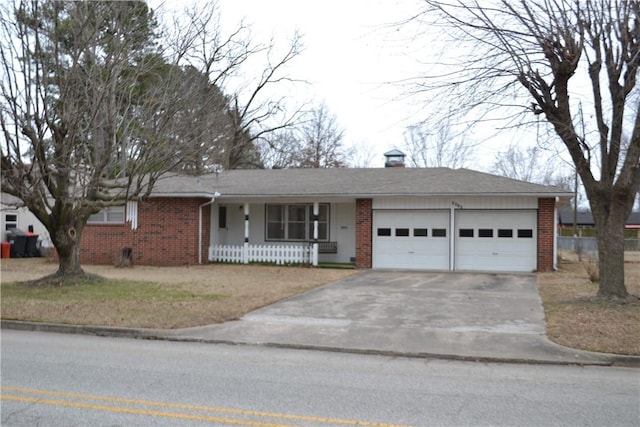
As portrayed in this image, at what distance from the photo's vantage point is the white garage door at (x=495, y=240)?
63.0 feet

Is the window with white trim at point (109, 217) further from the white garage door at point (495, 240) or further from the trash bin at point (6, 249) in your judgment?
the white garage door at point (495, 240)

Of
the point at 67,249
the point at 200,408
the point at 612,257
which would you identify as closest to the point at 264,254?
the point at 67,249

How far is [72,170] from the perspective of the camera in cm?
1391

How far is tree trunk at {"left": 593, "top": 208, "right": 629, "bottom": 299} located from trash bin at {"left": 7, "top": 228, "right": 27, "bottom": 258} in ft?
77.7

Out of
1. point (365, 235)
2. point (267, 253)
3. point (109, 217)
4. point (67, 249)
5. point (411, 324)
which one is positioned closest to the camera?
point (411, 324)

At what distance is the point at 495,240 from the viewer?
19516 mm

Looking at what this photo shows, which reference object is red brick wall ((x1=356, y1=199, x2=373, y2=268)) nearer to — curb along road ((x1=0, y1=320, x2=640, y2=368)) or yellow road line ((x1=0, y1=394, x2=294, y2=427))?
curb along road ((x1=0, y1=320, x2=640, y2=368))

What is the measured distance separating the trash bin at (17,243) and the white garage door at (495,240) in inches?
755

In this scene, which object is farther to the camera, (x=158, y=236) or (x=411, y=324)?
(x=158, y=236)

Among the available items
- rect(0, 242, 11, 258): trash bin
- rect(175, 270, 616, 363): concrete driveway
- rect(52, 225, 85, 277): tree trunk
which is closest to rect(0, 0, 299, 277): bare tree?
rect(52, 225, 85, 277): tree trunk

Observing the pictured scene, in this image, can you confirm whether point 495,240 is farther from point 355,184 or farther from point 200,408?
point 200,408

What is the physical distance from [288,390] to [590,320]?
6230 millimetres

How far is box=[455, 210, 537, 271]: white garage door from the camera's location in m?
19.2

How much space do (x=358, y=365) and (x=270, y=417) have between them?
7.88ft
